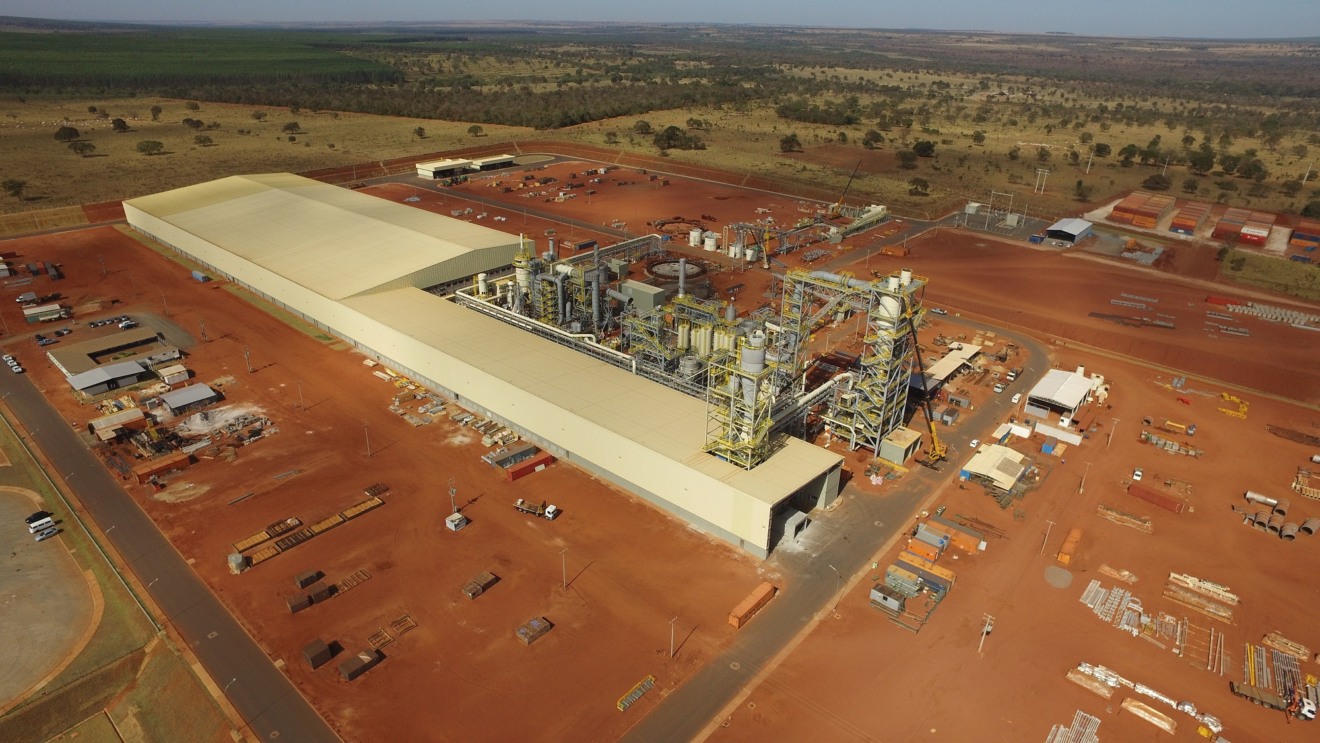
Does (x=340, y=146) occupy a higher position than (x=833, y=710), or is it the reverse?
(x=340, y=146)

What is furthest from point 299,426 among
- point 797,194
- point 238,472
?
point 797,194

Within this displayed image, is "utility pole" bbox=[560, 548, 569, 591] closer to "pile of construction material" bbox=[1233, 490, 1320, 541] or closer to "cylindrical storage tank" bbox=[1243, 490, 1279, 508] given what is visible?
"pile of construction material" bbox=[1233, 490, 1320, 541]

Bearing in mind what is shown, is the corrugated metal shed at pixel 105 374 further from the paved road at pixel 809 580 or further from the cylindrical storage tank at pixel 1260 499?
the cylindrical storage tank at pixel 1260 499

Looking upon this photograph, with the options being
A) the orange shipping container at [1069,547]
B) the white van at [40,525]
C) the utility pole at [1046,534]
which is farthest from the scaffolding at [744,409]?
the white van at [40,525]

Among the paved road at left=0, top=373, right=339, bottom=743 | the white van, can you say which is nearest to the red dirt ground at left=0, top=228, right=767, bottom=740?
the paved road at left=0, top=373, right=339, bottom=743

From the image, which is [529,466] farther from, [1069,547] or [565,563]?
[1069,547]

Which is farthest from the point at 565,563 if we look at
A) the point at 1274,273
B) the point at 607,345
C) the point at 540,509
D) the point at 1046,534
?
the point at 1274,273

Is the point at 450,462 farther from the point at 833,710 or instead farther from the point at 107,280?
the point at 107,280
